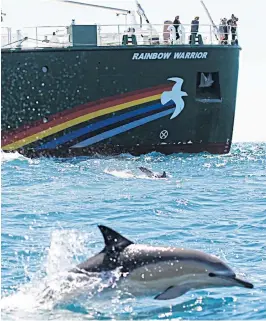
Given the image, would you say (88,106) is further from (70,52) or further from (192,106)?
(192,106)

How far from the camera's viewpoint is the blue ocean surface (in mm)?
7367

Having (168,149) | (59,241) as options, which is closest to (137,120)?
(168,149)

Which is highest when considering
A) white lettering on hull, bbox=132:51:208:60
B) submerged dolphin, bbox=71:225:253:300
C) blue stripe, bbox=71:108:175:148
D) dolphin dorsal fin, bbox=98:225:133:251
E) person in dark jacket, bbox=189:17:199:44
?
person in dark jacket, bbox=189:17:199:44

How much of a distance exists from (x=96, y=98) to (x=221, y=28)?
611 centimetres

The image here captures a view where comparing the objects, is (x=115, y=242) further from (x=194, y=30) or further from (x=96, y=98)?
(x=194, y=30)

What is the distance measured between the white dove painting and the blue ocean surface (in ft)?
12.1

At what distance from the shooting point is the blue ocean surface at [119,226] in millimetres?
7367

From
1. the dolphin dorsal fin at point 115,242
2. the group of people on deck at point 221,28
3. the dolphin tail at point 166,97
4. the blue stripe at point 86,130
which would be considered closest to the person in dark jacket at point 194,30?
the group of people on deck at point 221,28

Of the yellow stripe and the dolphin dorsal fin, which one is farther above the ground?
the dolphin dorsal fin

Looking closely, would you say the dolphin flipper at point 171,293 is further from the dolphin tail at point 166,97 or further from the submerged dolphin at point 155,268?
the dolphin tail at point 166,97

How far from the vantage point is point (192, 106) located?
Result: 89.8 feet

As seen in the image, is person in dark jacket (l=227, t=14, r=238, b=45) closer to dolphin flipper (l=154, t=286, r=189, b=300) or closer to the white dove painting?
the white dove painting

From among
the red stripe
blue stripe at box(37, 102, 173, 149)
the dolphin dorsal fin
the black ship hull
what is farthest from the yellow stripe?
the dolphin dorsal fin

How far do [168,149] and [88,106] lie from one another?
3.42 m
